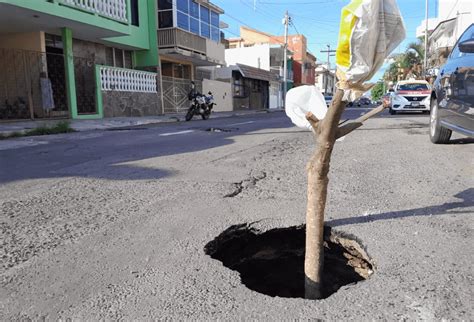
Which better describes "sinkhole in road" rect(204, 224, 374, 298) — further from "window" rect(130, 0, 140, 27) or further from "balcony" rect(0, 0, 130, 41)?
"window" rect(130, 0, 140, 27)

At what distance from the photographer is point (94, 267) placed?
216 cm

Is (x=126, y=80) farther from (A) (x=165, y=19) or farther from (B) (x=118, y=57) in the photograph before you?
(A) (x=165, y=19)

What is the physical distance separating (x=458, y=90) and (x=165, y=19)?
1742cm

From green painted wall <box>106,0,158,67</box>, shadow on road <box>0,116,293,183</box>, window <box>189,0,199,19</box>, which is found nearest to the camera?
shadow on road <box>0,116,293,183</box>

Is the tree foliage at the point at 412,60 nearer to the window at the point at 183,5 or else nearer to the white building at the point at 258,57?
the white building at the point at 258,57

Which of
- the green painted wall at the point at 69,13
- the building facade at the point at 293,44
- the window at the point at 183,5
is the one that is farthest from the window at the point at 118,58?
the building facade at the point at 293,44

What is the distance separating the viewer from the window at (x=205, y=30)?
23.1m

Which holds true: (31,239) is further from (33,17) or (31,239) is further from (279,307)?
(33,17)

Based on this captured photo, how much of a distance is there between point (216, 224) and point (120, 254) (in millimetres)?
745

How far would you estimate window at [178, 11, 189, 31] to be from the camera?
20.3m

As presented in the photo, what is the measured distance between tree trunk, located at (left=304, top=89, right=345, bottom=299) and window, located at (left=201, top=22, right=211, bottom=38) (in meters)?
22.6

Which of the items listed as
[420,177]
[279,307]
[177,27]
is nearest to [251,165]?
[420,177]

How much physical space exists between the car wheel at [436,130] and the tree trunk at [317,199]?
16.4ft

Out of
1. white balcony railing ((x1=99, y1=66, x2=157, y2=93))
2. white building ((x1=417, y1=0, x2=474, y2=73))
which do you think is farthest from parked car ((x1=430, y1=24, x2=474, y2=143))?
white building ((x1=417, y1=0, x2=474, y2=73))
